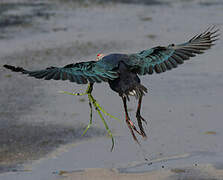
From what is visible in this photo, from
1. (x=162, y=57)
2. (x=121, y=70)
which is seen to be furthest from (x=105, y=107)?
(x=121, y=70)

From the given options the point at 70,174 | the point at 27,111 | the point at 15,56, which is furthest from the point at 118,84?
the point at 15,56

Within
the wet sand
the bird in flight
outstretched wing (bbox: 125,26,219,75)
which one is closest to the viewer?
the bird in flight

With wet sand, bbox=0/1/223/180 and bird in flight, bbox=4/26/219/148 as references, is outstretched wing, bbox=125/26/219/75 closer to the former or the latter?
bird in flight, bbox=4/26/219/148

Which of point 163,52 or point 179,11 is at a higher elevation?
point 163,52

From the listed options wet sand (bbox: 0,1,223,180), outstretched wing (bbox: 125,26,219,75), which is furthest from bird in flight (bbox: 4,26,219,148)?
wet sand (bbox: 0,1,223,180)

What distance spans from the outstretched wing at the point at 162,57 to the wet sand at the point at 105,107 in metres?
1.14

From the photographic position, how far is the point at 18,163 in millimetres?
5359

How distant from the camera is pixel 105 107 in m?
6.88

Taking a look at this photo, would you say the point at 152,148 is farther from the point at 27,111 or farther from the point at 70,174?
the point at 27,111

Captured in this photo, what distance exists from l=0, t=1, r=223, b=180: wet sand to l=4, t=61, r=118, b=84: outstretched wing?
1.20 metres

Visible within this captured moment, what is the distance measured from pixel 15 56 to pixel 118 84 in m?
5.15

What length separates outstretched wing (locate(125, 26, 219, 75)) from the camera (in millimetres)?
4465

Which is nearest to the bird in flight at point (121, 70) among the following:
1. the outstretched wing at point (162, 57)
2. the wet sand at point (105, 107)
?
the outstretched wing at point (162, 57)

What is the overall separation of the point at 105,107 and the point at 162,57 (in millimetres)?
2339
